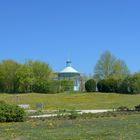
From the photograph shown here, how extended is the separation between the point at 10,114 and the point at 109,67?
256 feet

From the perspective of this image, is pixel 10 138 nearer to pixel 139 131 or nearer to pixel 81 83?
pixel 139 131

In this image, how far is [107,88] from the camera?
83.4m

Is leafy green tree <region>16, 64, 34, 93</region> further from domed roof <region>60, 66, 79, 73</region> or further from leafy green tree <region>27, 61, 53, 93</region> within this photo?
domed roof <region>60, 66, 79, 73</region>

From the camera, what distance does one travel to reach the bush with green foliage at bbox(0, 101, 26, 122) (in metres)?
27.1

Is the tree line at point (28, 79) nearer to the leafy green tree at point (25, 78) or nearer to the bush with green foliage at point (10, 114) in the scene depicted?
the leafy green tree at point (25, 78)

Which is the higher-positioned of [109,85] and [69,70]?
[69,70]

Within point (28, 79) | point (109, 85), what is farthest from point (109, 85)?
point (28, 79)

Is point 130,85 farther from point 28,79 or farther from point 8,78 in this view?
point 8,78

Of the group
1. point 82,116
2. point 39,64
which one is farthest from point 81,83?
point 82,116

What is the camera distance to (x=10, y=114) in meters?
27.2

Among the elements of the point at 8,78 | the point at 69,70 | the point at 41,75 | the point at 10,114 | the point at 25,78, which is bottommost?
the point at 10,114

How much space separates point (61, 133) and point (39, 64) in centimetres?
7776

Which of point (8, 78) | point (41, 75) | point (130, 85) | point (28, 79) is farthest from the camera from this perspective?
point (41, 75)

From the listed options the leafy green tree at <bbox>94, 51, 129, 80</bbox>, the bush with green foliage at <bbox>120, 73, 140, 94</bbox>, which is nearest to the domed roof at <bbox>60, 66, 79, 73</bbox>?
the leafy green tree at <bbox>94, 51, 129, 80</bbox>
